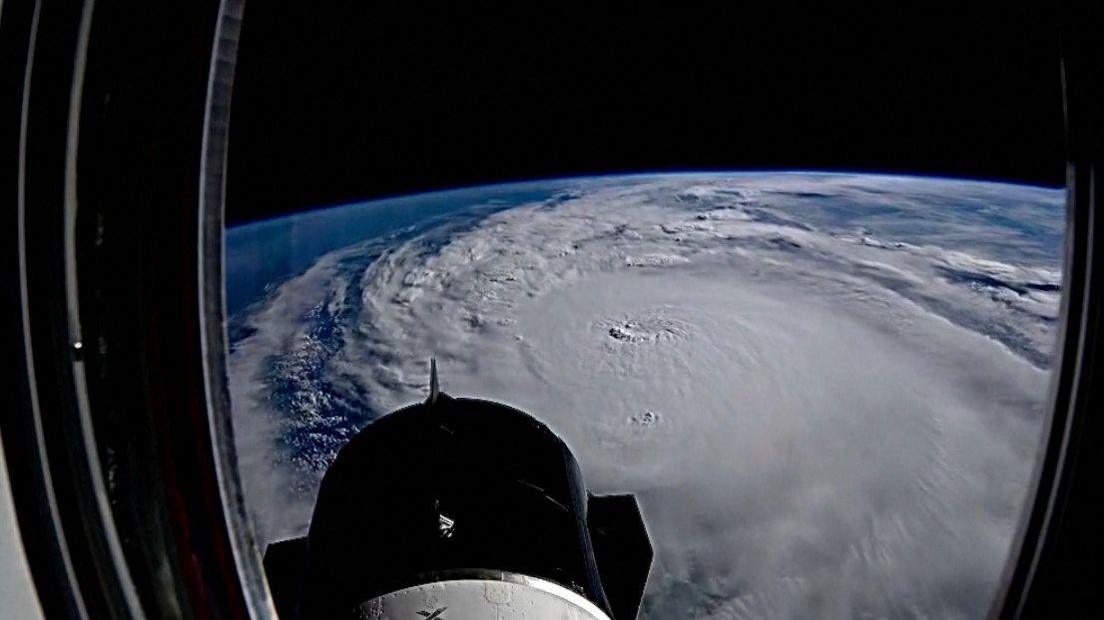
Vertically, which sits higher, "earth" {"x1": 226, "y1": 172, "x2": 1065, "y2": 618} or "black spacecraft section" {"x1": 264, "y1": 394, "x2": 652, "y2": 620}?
"black spacecraft section" {"x1": 264, "y1": 394, "x2": 652, "y2": 620}

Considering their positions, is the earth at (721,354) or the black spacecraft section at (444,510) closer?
the black spacecraft section at (444,510)

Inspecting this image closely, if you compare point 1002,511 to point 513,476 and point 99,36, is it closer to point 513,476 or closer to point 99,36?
point 513,476

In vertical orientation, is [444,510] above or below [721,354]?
above

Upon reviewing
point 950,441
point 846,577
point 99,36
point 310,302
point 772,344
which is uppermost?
point 99,36

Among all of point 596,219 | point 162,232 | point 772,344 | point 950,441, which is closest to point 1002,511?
point 950,441

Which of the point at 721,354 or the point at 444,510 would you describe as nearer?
the point at 444,510
